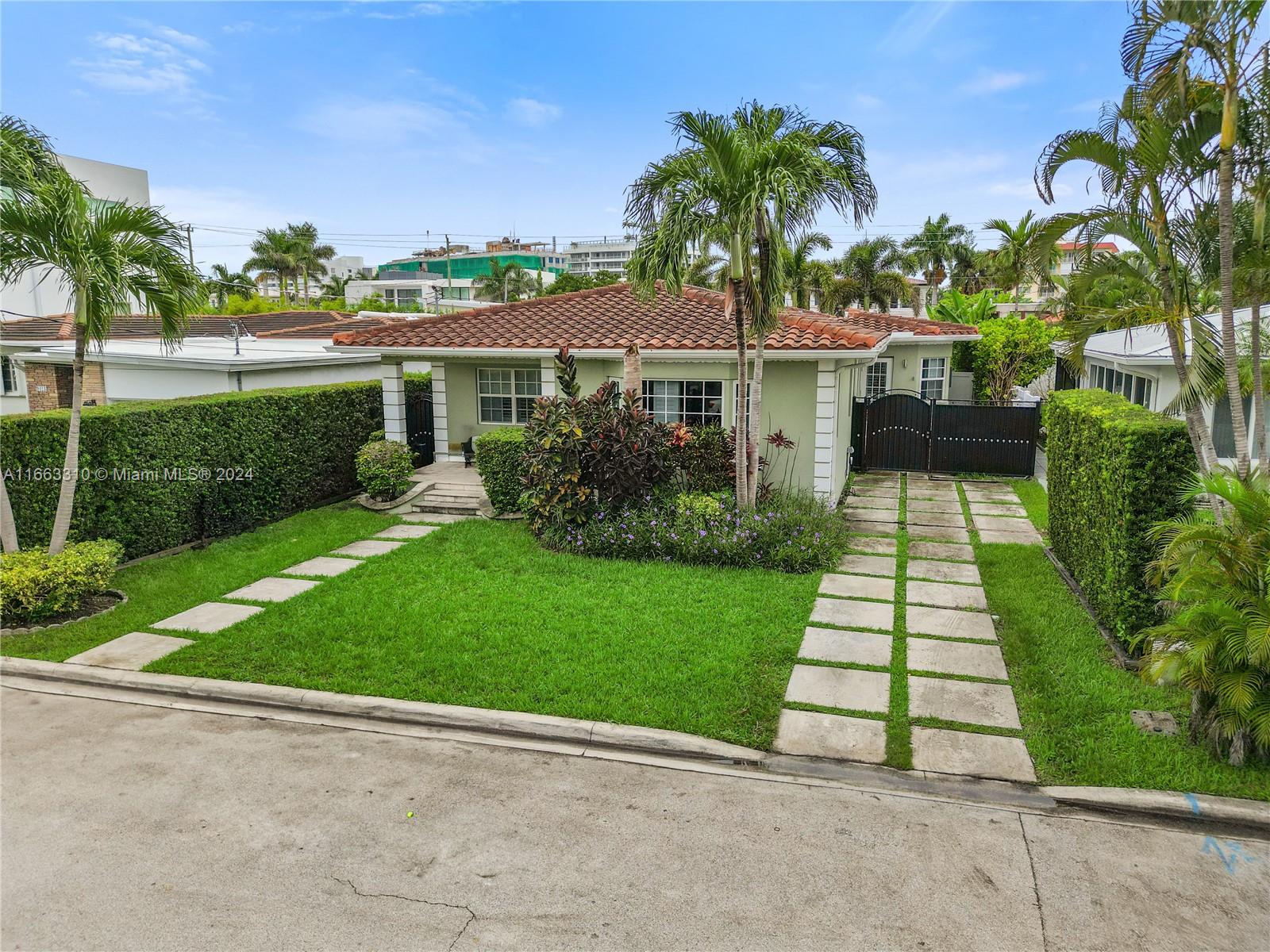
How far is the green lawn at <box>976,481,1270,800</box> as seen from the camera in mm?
5578

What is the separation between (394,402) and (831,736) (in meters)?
11.9

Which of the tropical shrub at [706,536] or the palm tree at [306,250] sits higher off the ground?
the palm tree at [306,250]

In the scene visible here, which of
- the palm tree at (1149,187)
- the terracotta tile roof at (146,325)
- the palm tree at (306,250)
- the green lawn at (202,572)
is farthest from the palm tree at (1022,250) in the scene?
the palm tree at (306,250)

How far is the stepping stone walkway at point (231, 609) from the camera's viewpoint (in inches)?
315

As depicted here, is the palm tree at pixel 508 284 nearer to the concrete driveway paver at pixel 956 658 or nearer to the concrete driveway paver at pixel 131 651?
the concrete driveway paver at pixel 131 651

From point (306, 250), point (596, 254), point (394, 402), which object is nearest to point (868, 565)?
point (394, 402)

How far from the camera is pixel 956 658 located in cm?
791

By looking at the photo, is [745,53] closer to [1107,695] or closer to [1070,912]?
[1107,695]

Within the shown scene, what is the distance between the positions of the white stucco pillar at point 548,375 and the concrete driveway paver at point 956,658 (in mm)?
8802

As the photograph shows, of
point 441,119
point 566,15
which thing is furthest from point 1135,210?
point 441,119

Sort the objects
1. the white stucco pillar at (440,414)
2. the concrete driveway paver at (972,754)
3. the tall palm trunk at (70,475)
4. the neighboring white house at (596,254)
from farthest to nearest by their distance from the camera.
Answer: the neighboring white house at (596,254) < the white stucco pillar at (440,414) < the tall palm trunk at (70,475) < the concrete driveway paver at (972,754)

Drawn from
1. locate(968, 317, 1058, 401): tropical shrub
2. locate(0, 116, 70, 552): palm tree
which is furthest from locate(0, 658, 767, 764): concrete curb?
locate(968, 317, 1058, 401): tropical shrub

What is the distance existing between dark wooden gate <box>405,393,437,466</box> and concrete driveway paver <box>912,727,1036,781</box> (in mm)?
12785

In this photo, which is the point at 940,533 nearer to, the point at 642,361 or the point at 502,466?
the point at 642,361
